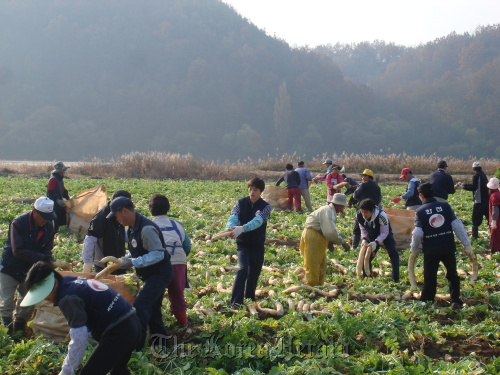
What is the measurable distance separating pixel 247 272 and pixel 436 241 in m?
2.56

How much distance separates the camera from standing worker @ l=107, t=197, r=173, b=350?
541 cm

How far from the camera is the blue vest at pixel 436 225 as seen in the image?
282 inches

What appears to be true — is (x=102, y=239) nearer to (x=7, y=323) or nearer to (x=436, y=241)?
(x=7, y=323)

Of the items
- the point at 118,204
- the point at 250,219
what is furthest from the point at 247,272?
the point at 118,204

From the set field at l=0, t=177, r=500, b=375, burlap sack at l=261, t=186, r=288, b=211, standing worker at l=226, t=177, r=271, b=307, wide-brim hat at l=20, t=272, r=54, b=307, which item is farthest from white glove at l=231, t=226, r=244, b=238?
burlap sack at l=261, t=186, r=288, b=211

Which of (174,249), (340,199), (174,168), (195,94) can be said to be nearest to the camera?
(174,249)

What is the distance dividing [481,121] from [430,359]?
96.5 m

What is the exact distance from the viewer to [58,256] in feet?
33.6

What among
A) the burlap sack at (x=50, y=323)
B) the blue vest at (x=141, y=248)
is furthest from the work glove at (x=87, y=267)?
the blue vest at (x=141, y=248)

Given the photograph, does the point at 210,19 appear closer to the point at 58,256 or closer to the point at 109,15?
the point at 109,15

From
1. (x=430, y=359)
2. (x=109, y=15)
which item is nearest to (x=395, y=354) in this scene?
(x=430, y=359)

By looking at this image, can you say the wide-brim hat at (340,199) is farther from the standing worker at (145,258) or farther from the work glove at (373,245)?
the standing worker at (145,258)

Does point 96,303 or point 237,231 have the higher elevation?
point 237,231

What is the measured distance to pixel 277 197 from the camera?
16297 millimetres
